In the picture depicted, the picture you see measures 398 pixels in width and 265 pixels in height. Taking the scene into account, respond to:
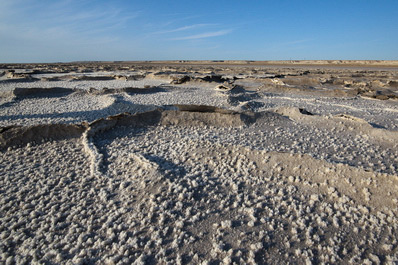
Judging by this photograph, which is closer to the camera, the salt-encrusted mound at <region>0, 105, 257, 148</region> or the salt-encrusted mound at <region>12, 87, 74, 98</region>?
the salt-encrusted mound at <region>0, 105, 257, 148</region>

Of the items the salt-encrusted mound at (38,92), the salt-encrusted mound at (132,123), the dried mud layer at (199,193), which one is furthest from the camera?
the salt-encrusted mound at (38,92)

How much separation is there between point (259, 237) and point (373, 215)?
1297 mm

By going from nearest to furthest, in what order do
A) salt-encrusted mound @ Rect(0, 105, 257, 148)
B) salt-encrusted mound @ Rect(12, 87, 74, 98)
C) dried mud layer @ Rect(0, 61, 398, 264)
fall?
dried mud layer @ Rect(0, 61, 398, 264), salt-encrusted mound @ Rect(0, 105, 257, 148), salt-encrusted mound @ Rect(12, 87, 74, 98)

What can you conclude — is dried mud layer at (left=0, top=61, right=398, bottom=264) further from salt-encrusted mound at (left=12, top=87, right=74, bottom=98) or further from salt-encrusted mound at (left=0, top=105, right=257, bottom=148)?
salt-encrusted mound at (left=12, top=87, right=74, bottom=98)

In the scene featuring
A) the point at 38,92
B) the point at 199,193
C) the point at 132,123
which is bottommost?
the point at 199,193

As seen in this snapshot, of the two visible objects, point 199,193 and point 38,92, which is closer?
point 199,193

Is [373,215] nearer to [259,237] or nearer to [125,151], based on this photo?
[259,237]

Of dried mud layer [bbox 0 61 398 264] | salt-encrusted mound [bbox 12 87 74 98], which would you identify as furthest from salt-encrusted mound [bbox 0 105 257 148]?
salt-encrusted mound [bbox 12 87 74 98]

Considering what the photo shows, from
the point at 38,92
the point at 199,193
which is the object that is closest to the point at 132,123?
the point at 199,193

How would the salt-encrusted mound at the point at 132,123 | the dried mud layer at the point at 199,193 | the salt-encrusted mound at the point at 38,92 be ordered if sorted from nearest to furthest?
1. the dried mud layer at the point at 199,193
2. the salt-encrusted mound at the point at 132,123
3. the salt-encrusted mound at the point at 38,92

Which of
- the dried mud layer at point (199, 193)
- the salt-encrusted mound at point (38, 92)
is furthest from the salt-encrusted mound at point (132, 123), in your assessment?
the salt-encrusted mound at point (38, 92)

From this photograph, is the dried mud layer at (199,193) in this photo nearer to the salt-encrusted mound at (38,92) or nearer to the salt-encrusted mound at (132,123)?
the salt-encrusted mound at (132,123)

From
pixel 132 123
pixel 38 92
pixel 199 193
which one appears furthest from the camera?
pixel 38 92

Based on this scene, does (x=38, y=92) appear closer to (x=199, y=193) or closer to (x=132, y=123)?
(x=132, y=123)
